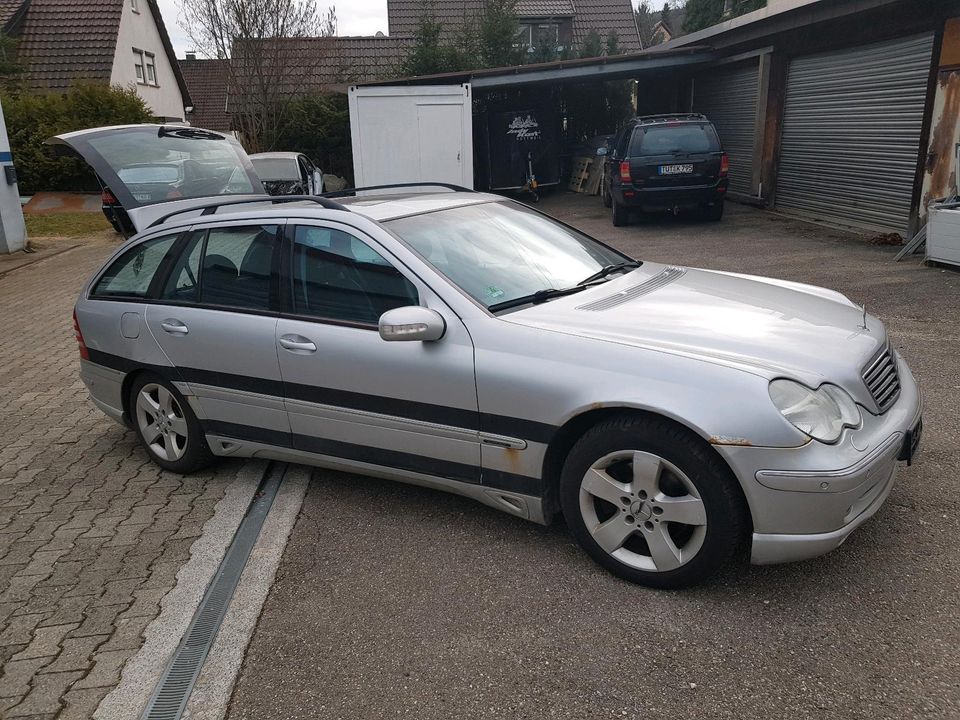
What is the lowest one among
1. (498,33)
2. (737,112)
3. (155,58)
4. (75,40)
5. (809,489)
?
(809,489)

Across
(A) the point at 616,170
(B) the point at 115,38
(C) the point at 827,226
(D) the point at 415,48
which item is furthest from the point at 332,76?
(C) the point at 827,226

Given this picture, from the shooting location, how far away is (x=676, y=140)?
14.0m

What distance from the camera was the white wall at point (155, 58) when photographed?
26953 millimetres

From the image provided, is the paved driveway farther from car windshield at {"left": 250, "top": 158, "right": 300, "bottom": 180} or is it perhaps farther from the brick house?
the brick house

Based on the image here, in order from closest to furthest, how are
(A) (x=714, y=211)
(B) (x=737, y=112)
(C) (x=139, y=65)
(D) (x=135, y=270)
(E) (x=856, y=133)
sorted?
(D) (x=135, y=270)
(E) (x=856, y=133)
(A) (x=714, y=211)
(B) (x=737, y=112)
(C) (x=139, y=65)

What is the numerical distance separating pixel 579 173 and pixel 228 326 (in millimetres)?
19384

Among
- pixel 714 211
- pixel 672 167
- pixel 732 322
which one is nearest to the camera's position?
pixel 732 322

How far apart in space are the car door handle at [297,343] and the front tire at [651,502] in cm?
141

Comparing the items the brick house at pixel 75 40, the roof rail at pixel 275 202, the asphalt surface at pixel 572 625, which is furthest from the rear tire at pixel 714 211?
the brick house at pixel 75 40

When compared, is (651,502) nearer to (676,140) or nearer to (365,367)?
(365,367)

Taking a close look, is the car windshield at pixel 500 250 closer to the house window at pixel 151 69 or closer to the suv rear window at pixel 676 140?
the suv rear window at pixel 676 140

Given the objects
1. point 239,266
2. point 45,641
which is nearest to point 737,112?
point 239,266

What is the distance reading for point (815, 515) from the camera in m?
2.99

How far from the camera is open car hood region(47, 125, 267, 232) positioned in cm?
748
